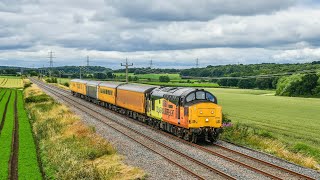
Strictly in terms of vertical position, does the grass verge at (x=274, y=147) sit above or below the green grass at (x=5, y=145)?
above

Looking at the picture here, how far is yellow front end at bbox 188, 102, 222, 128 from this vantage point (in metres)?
26.1

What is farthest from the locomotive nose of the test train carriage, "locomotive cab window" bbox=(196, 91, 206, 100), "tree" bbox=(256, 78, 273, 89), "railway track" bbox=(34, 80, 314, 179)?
"tree" bbox=(256, 78, 273, 89)

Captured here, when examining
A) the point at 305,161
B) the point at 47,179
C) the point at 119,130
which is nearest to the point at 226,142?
the point at 305,161

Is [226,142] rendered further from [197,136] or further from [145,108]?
[145,108]

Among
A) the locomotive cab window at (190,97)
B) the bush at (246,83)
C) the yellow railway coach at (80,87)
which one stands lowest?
the bush at (246,83)

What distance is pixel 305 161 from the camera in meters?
21.2

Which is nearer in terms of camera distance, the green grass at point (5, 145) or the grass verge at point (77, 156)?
the grass verge at point (77, 156)

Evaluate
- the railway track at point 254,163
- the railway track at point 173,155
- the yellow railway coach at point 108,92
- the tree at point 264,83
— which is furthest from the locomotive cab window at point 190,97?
the tree at point 264,83

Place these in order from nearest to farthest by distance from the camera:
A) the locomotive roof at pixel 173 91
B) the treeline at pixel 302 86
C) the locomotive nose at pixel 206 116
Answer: the locomotive nose at pixel 206 116 < the locomotive roof at pixel 173 91 < the treeline at pixel 302 86

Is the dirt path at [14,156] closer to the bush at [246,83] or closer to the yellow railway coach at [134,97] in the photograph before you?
the yellow railway coach at [134,97]

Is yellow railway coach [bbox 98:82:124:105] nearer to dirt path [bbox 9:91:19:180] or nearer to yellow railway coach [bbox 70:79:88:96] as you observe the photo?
yellow railway coach [bbox 70:79:88:96]

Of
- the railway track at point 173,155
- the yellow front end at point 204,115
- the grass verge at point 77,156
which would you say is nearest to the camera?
the grass verge at point 77,156

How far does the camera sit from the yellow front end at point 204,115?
26.1m

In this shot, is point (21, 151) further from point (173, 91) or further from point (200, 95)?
point (200, 95)
